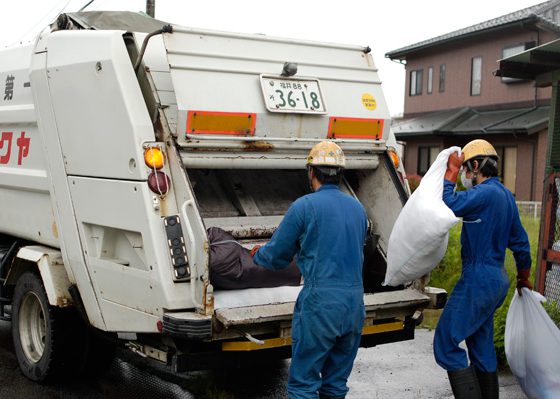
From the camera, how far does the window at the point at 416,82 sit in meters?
26.8

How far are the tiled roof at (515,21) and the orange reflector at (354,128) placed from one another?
1714 centimetres

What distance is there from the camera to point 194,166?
175 inches

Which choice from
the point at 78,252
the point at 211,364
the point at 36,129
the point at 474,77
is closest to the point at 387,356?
the point at 211,364

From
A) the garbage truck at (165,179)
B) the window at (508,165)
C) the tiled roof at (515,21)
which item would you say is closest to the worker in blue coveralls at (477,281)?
the garbage truck at (165,179)

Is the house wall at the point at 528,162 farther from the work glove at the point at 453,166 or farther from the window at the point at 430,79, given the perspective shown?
the work glove at the point at 453,166

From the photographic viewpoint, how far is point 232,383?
5496 millimetres

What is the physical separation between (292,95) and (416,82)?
23.0m

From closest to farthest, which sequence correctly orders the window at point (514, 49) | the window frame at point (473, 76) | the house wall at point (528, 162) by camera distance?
the house wall at point (528, 162) < the window at point (514, 49) < the window frame at point (473, 76)

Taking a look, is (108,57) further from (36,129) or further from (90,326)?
(90,326)

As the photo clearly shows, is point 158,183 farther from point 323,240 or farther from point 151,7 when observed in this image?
point 151,7

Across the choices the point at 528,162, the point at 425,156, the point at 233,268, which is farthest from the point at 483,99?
the point at 233,268

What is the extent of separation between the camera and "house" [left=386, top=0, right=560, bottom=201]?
21156mm

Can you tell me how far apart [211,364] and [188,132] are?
4.49 ft

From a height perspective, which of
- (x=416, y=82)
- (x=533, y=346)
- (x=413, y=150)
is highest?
(x=416, y=82)
